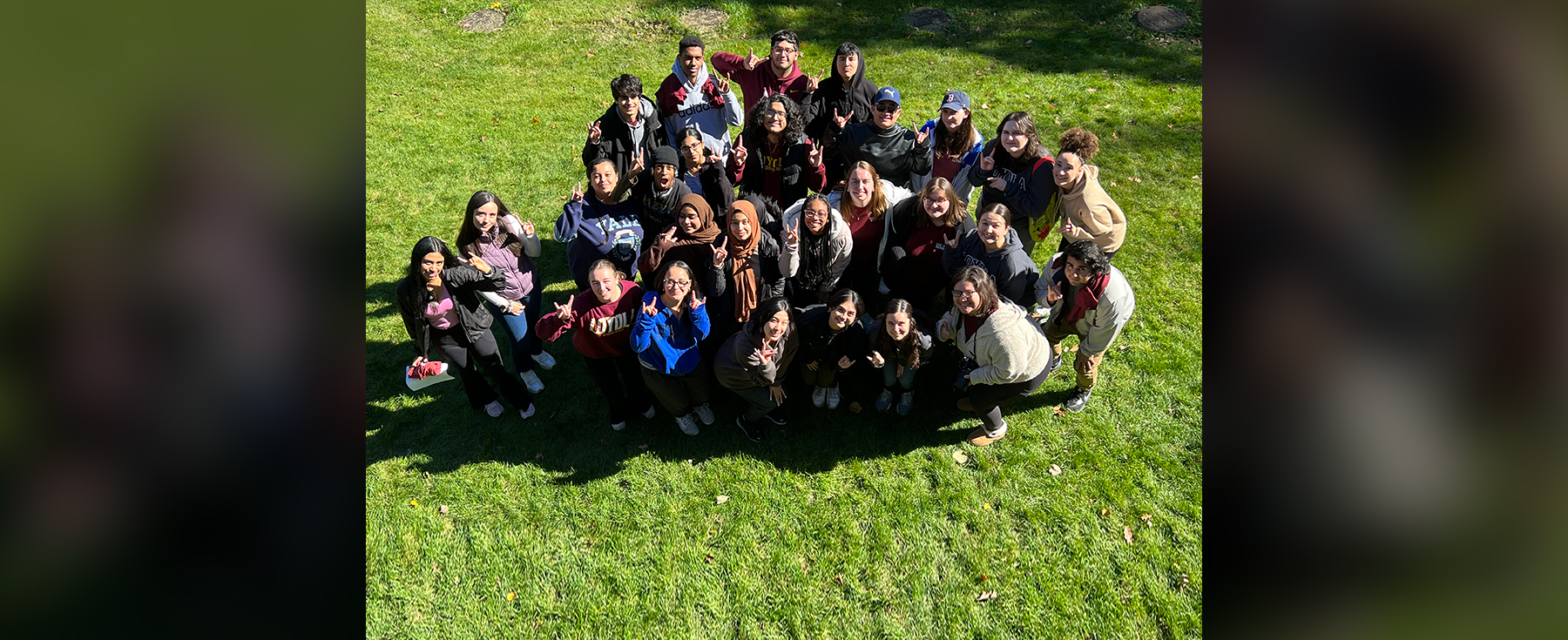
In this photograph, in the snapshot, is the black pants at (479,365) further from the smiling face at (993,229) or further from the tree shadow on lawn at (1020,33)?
the tree shadow on lawn at (1020,33)

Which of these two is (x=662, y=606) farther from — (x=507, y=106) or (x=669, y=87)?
(x=507, y=106)

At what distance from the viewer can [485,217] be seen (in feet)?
19.5

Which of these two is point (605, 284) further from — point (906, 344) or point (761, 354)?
point (906, 344)

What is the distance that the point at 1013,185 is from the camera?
649 cm

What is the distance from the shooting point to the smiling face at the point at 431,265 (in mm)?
5395

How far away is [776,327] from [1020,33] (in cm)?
988

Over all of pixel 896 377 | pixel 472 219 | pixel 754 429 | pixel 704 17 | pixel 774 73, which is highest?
pixel 774 73

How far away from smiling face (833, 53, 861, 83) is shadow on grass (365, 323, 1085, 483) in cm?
302

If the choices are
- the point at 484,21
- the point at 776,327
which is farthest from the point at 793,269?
the point at 484,21

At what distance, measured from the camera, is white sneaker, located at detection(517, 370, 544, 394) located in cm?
720

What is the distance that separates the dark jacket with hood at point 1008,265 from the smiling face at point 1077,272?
1.31 ft
